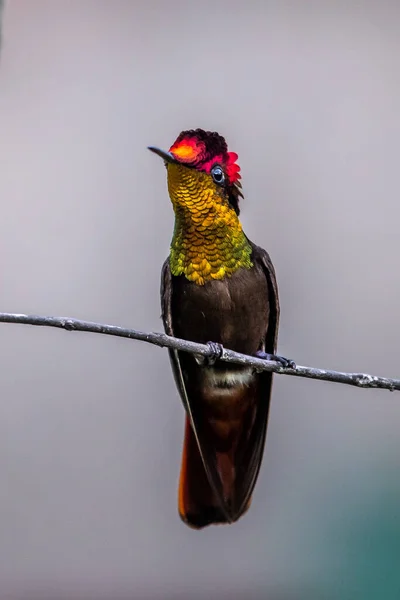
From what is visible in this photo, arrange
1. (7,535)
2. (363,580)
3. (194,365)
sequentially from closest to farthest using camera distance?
(194,365) < (363,580) < (7,535)

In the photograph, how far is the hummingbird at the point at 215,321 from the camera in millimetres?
1607

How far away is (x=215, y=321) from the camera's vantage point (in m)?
1.75

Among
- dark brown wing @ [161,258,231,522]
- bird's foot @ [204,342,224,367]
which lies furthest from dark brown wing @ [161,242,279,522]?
bird's foot @ [204,342,224,367]

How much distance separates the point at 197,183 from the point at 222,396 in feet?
1.93

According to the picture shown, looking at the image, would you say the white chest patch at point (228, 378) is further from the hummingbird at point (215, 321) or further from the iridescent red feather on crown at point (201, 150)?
the iridescent red feather on crown at point (201, 150)

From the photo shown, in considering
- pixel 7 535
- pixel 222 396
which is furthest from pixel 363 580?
pixel 7 535

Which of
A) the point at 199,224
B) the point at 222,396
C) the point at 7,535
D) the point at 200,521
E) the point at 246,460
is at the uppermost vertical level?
the point at 199,224

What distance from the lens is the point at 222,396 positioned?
1.93 meters

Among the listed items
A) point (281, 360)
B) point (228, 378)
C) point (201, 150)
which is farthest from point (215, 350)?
point (201, 150)

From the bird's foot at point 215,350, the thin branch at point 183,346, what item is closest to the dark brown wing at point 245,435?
the bird's foot at point 215,350

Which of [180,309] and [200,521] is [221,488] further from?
[180,309]

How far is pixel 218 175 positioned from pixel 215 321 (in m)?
0.33

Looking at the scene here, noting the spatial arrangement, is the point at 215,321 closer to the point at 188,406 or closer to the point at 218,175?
the point at 188,406

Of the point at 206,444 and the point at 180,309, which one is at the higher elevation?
the point at 180,309
